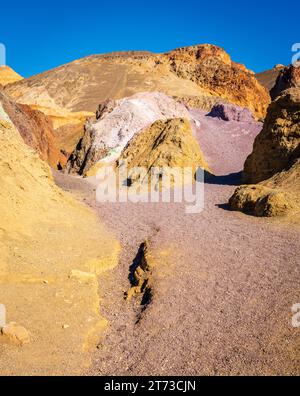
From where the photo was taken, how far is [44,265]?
721cm

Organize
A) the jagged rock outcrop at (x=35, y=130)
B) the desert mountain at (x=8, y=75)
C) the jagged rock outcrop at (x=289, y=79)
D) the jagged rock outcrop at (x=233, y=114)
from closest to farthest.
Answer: the jagged rock outcrop at (x=35, y=130)
the jagged rock outcrop at (x=233, y=114)
the jagged rock outcrop at (x=289, y=79)
the desert mountain at (x=8, y=75)

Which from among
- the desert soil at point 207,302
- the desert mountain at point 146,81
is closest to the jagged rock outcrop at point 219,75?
the desert mountain at point 146,81

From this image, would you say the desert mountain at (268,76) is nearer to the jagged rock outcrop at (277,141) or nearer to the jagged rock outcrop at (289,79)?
the jagged rock outcrop at (289,79)

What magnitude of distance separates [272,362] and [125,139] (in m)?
17.7

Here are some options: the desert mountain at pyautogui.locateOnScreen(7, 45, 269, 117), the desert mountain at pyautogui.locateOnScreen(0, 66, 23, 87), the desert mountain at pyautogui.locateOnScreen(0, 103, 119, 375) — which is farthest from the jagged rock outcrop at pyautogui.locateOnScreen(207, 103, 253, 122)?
the desert mountain at pyautogui.locateOnScreen(0, 66, 23, 87)

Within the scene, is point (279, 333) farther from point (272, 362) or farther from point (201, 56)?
point (201, 56)

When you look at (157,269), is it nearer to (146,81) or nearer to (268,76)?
(146,81)

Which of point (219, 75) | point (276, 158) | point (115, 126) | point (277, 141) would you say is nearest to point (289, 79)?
point (219, 75)

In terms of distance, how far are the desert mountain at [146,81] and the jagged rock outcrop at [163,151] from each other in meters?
30.9

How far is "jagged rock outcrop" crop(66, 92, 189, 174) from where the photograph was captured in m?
21.3

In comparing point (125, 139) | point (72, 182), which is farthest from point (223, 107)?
point (72, 182)

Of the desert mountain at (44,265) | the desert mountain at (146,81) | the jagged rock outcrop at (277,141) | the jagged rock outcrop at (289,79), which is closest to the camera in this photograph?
the desert mountain at (44,265)

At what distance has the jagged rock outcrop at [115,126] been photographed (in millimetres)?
21312

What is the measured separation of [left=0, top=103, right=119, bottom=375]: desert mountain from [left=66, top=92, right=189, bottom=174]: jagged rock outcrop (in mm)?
9853
